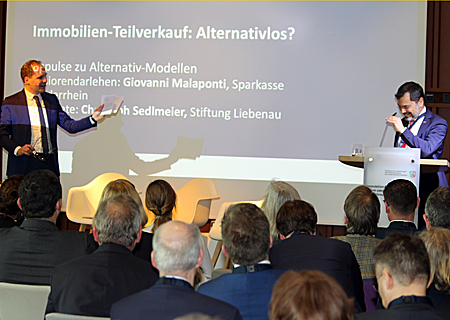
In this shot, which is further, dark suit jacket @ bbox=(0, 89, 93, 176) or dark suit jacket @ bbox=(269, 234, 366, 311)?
dark suit jacket @ bbox=(0, 89, 93, 176)

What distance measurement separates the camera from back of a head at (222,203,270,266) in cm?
180

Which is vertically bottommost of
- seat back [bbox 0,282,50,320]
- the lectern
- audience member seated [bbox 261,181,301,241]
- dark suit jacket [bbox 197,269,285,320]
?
seat back [bbox 0,282,50,320]

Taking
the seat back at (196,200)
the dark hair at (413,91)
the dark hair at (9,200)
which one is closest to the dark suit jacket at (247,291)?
the dark hair at (9,200)

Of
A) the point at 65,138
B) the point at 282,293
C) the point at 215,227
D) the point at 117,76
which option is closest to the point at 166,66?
the point at 117,76

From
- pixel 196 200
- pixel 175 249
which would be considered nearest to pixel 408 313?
pixel 175 249

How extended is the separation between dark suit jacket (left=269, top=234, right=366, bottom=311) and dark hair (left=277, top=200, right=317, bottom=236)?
12 centimetres

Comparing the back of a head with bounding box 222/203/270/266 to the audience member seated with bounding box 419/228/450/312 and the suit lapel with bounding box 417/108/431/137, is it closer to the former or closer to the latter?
the audience member seated with bounding box 419/228/450/312

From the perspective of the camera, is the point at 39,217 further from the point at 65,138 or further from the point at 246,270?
the point at 65,138

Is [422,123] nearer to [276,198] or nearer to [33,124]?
[276,198]

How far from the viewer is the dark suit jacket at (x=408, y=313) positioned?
1.39m

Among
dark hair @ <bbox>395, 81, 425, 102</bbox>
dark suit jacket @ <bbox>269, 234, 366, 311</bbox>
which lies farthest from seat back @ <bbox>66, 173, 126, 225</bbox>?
dark hair @ <bbox>395, 81, 425, 102</bbox>

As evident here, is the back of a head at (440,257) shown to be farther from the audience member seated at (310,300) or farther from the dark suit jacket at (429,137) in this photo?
the dark suit jacket at (429,137)

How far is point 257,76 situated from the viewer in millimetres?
5250

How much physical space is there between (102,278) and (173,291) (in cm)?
45
